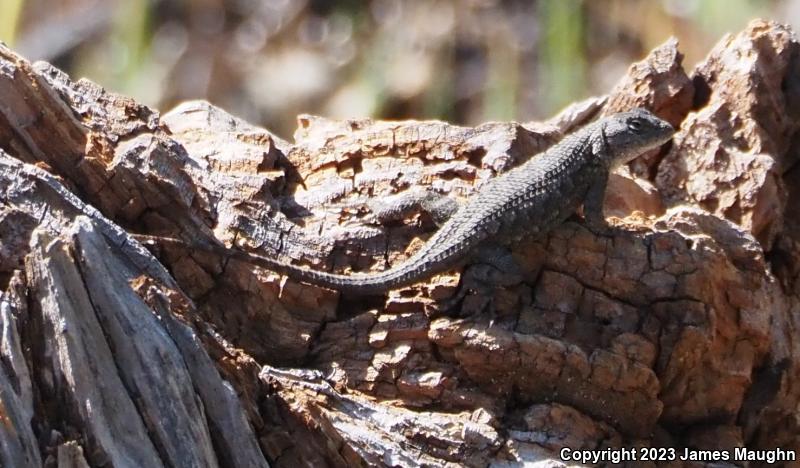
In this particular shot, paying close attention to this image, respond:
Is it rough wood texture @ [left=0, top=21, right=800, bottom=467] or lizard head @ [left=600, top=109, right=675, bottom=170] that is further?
A: lizard head @ [left=600, top=109, right=675, bottom=170]

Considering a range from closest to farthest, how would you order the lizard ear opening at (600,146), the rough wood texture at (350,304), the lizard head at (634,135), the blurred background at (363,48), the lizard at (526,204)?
1. the rough wood texture at (350,304)
2. the lizard at (526,204)
3. the lizard head at (634,135)
4. the lizard ear opening at (600,146)
5. the blurred background at (363,48)

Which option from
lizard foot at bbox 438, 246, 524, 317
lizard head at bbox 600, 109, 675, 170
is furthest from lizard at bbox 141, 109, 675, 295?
lizard foot at bbox 438, 246, 524, 317

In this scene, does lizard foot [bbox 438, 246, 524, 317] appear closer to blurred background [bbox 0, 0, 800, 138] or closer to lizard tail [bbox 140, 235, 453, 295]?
lizard tail [bbox 140, 235, 453, 295]

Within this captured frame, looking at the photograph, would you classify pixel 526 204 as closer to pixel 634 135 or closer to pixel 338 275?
pixel 634 135

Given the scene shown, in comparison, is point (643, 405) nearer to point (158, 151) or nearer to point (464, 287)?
point (464, 287)

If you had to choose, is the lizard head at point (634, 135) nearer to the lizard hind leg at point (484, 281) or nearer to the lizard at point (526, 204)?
the lizard at point (526, 204)

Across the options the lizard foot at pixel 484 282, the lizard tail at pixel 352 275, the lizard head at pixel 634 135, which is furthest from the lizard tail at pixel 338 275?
the lizard head at pixel 634 135
